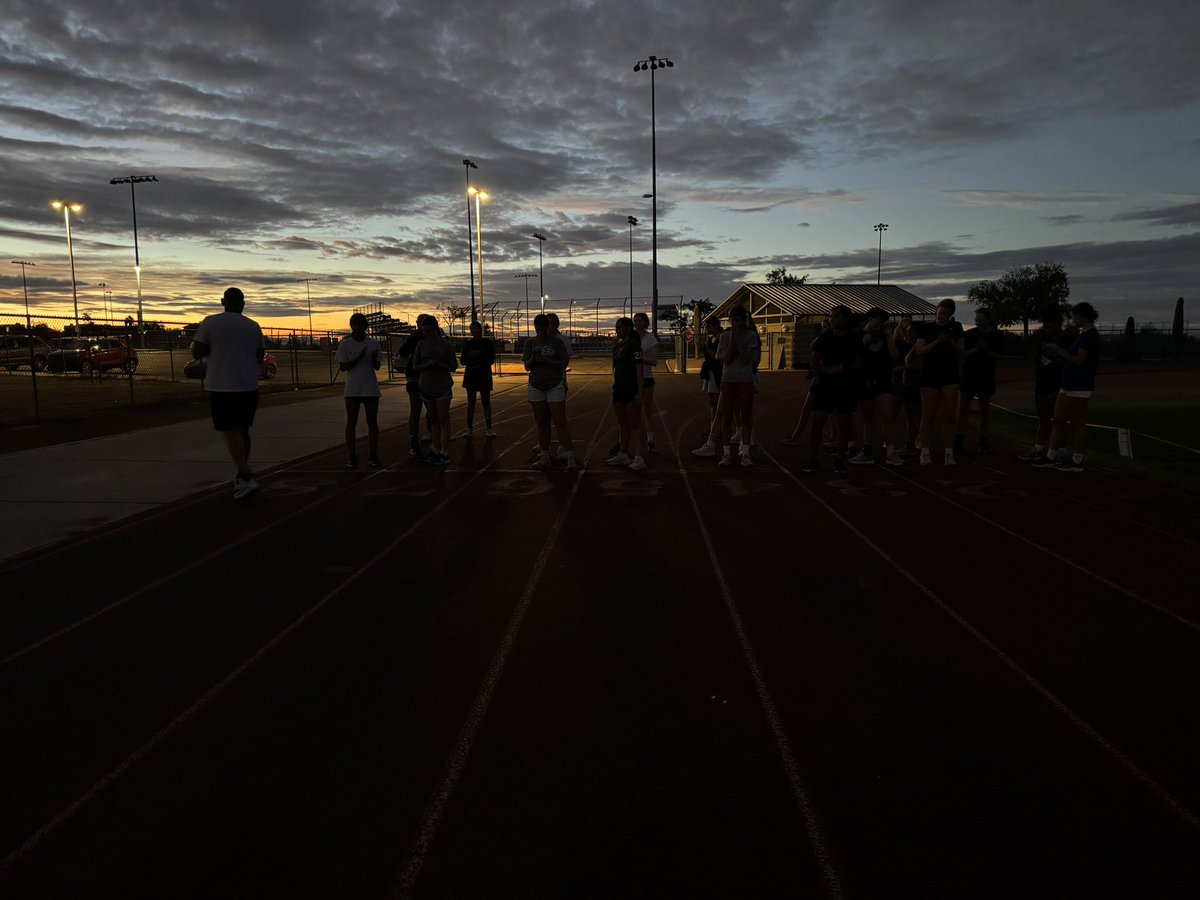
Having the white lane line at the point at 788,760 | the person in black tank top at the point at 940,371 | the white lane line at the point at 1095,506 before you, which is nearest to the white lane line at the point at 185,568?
the white lane line at the point at 788,760

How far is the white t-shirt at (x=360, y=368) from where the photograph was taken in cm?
966

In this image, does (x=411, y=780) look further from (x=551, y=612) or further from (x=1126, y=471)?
(x=1126, y=471)

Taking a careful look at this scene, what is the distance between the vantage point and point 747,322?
10164 mm

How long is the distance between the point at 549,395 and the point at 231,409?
345 cm

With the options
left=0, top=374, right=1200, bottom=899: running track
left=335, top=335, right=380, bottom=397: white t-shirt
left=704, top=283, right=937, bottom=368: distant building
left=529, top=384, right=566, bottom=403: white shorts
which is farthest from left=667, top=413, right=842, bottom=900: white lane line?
left=704, top=283, right=937, bottom=368: distant building

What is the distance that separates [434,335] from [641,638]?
693 cm

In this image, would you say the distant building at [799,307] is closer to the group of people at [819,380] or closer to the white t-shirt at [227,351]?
the group of people at [819,380]

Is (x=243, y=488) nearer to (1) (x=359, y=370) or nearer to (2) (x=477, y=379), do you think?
(1) (x=359, y=370)

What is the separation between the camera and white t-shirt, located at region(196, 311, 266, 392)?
7.92 m

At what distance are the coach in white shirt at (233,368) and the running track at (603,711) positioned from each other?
1.28 meters

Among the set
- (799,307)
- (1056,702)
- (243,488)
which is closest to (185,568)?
(243,488)

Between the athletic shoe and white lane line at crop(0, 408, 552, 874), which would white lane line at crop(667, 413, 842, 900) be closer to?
white lane line at crop(0, 408, 552, 874)

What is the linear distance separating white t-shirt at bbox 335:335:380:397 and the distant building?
3361cm

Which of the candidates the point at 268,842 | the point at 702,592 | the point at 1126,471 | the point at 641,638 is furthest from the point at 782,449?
the point at 268,842
